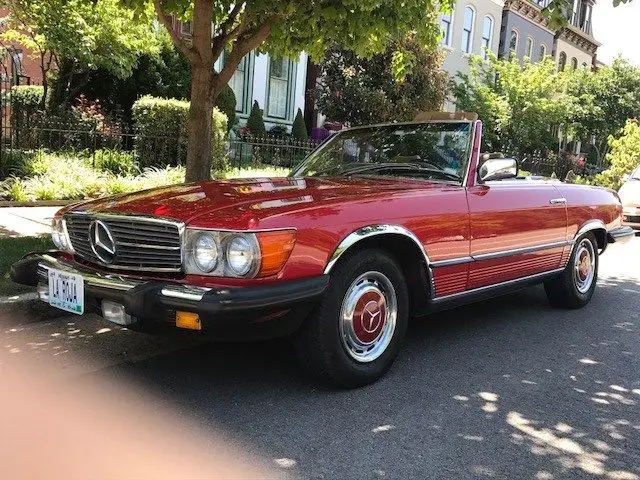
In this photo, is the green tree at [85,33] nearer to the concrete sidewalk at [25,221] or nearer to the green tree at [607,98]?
the concrete sidewalk at [25,221]

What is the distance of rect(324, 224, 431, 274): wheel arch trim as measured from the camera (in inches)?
136

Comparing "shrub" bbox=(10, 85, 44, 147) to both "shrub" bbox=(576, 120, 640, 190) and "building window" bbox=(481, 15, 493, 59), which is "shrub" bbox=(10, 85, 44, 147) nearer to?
"shrub" bbox=(576, 120, 640, 190)

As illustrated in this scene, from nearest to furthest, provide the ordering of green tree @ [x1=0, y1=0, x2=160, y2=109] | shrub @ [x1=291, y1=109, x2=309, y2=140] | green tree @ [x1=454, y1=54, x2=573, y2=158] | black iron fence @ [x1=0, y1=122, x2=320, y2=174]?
green tree @ [x1=0, y1=0, x2=160, y2=109], black iron fence @ [x1=0, y1=122, x2=320, y2=174], shrub @ [x1=291, y1=109, x2=309, y2=140], green tree @ [x1=454, y1=54, x2=573, y2=158]

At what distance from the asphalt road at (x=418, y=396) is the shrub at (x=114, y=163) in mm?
7357

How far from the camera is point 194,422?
3252 mm

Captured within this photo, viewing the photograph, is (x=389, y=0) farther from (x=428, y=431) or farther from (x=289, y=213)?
(x=428, y=431)

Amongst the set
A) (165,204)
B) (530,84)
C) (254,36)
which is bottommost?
(165,204)

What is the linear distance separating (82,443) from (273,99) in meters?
17.1

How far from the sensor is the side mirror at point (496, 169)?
15.0ft

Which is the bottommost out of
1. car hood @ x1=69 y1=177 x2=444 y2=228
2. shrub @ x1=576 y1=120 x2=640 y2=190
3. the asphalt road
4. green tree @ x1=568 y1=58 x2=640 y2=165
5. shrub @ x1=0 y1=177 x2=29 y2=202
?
the asphalt road

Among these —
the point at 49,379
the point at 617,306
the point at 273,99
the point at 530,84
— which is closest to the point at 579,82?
the point at 530,84

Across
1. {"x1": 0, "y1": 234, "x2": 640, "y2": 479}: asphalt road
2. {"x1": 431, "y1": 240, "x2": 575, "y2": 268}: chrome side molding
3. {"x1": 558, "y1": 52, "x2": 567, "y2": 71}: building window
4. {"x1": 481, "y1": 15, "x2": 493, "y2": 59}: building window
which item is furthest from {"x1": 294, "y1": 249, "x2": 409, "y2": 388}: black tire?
{"x1": 558, "y1": 52, "x2": 567, "y2": 71}: building window

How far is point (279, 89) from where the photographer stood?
762 inches

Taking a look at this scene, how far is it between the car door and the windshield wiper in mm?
189
